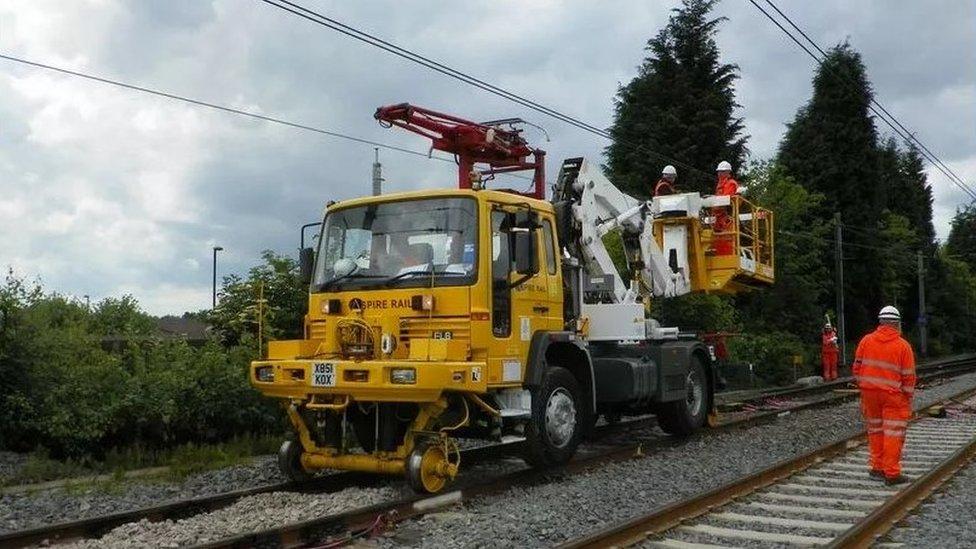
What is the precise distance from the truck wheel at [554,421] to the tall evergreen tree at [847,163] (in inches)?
1506

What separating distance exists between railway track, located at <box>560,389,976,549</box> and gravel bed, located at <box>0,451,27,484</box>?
6261mm

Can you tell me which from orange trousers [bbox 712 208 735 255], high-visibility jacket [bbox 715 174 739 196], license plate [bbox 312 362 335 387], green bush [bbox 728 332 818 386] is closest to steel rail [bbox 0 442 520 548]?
license plate [bbox 312 362 335 387]

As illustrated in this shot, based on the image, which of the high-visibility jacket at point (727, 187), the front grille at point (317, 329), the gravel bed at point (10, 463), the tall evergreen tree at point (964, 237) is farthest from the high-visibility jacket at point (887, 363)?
the tall evergreen tree at point (964, 237)

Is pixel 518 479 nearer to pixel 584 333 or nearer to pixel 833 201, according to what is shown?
pixel 584 333

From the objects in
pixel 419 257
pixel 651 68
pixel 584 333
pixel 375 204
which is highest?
pixel 651 68

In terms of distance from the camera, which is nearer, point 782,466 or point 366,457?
point 366,457

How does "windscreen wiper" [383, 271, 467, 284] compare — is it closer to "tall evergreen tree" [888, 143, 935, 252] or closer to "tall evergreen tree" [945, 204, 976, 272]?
"tall evergreen tree" [888, 143, 935, 252]

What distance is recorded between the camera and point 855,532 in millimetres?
6273

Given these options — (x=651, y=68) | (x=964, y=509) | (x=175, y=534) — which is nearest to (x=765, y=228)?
(x=964, y=509)

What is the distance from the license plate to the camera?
26.5 ft

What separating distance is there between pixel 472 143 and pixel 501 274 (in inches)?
133

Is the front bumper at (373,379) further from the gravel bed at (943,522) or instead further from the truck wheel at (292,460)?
the gravel bed at (943,522)

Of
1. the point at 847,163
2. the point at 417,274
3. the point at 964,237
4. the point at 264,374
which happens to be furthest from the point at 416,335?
the point at 964,237

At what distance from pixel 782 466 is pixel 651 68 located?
28544 mm
